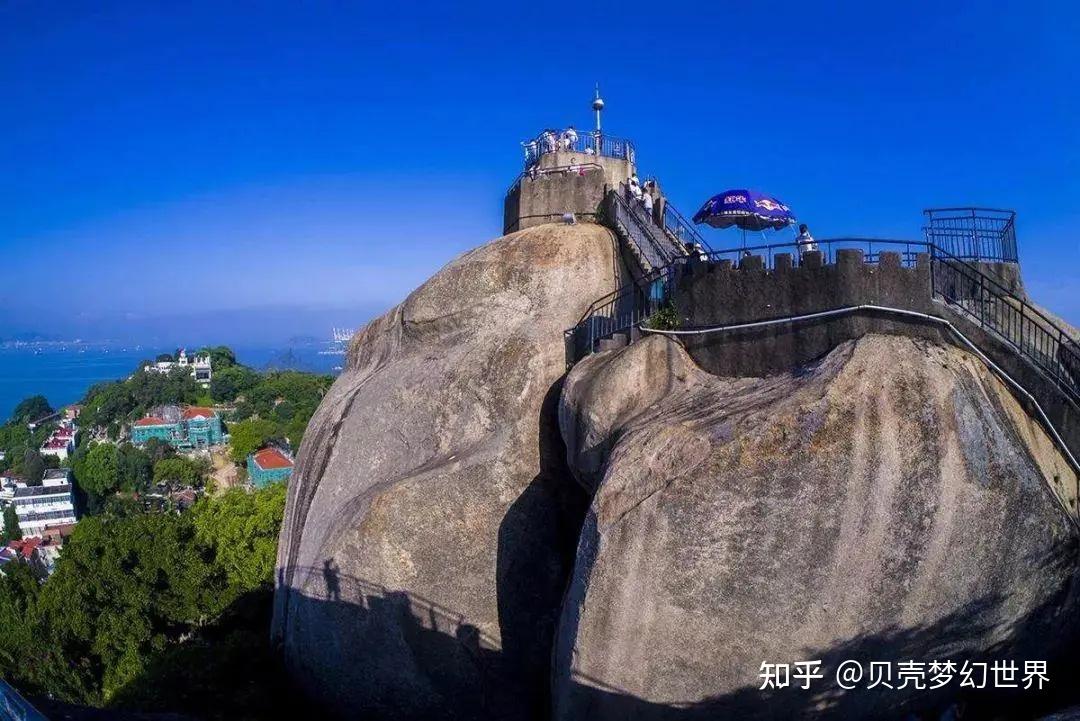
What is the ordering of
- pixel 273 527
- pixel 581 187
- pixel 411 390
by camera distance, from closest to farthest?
pixel 411 390, pixel 581 187, pixel 273 527

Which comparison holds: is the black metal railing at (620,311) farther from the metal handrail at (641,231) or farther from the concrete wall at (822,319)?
the concrete wall at (822,319)

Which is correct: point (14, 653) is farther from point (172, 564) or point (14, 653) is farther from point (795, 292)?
point (795, 292)

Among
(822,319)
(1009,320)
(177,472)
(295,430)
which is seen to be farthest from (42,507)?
(1009,320)

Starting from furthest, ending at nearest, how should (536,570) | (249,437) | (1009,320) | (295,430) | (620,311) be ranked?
1. (249,437)
2. (295,430)
3. (620,311)
4. (536,570)
5. (1009,320)

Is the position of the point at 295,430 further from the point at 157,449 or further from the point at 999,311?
the point at 999,311

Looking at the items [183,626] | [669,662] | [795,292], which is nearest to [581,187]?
[795,292]
